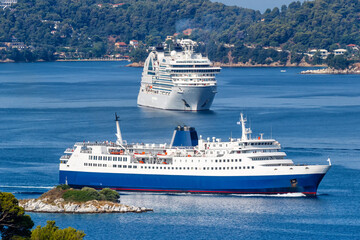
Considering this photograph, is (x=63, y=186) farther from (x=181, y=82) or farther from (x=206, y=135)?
(x=181, y=82)

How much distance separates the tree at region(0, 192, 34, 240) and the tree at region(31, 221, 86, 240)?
970 mm

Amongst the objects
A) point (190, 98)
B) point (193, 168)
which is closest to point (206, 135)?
point (193, 168)

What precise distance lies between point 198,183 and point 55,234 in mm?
18698

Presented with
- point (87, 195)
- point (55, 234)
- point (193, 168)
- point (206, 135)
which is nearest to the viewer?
point (55, 234)

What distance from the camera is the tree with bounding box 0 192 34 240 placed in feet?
128

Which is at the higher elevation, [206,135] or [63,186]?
[63,186]

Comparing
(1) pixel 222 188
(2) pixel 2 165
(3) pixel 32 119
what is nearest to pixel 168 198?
(1) pixel 222 188

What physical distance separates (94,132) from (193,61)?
76.8ft

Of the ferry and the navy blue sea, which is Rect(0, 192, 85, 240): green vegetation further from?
the ferry

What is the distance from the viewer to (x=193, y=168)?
55.9 metres

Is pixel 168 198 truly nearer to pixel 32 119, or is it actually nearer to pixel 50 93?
pixel 32 119

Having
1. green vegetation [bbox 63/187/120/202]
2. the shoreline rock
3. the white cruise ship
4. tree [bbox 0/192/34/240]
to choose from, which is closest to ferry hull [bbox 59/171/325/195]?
green vegetation [bbox 63/187/120/202]

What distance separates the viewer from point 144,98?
109562mm

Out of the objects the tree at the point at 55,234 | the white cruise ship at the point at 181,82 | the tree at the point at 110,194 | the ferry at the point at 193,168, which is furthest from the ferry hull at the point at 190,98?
the tree at the point at 55,234
